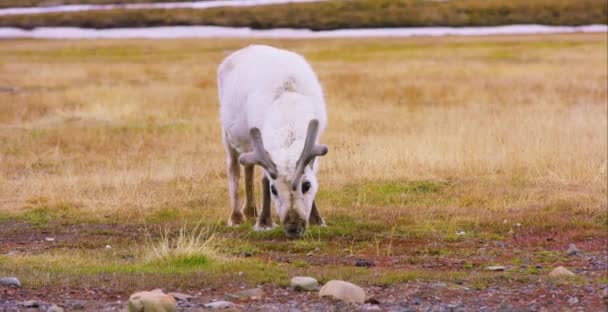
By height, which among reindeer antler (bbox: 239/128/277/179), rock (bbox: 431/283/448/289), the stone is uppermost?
reindeer antler (bbox: 239/128/277/179)

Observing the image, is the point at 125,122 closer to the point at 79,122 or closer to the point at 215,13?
the point at 79,122

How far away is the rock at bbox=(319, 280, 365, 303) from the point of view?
367 inches

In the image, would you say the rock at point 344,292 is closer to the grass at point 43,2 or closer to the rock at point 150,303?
the rock at point 150,303

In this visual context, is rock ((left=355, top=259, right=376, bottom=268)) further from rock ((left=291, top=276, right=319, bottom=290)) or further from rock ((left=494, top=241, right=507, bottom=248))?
rock ((left=494, top=241, right=507, bottom=248))

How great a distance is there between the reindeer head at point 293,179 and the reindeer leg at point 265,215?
4.41 ft

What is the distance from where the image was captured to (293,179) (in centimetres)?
1239

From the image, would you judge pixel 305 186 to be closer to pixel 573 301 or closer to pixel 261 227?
pixel 261 227

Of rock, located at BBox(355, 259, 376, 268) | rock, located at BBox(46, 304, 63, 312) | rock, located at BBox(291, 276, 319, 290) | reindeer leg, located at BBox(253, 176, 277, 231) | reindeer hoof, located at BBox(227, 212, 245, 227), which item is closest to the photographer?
rock, located at BBox(46, 304, 63, 312)

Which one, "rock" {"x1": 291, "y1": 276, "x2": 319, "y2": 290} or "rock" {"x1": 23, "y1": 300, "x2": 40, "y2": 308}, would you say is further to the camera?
"rock" {"x1": 291, "y1": 276, "x2": 319, "y2": 290}

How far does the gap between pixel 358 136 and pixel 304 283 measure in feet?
46.5

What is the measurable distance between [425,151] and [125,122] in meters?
10.3

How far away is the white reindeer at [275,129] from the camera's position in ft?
41.0

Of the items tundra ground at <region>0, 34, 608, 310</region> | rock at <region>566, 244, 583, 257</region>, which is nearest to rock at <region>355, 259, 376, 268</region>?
tundra ground at <region>0, 34, 608, 310</region>

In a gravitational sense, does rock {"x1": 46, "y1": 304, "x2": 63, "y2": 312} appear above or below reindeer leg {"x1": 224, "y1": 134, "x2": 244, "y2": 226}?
above
